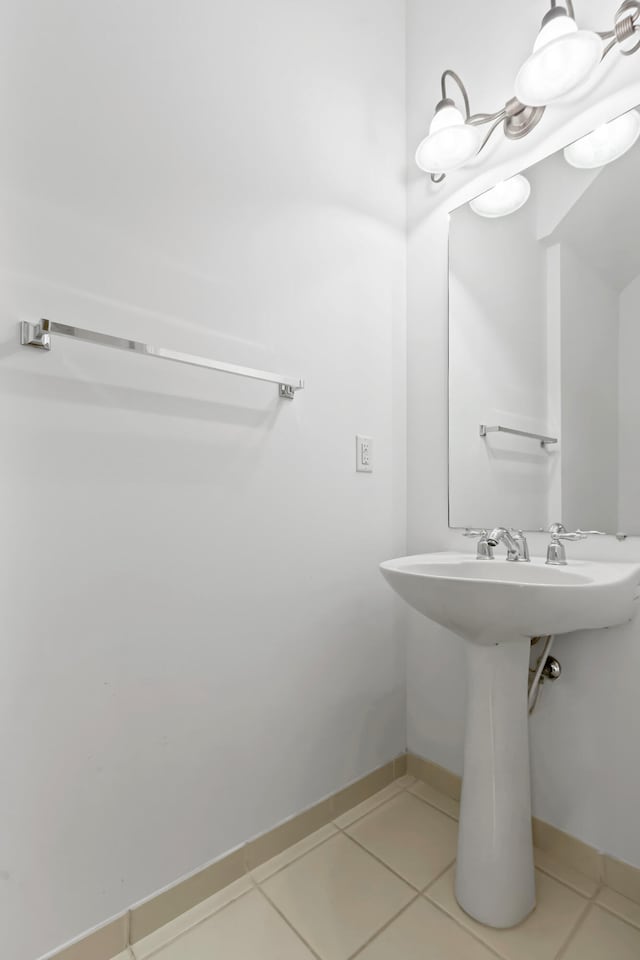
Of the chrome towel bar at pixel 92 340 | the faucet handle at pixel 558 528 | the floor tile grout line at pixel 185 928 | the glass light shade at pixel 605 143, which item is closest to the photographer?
the chrome towel bar at pixel 92 340

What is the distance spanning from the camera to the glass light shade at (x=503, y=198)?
1.28 metres

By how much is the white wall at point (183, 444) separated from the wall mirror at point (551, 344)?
274 millimetres

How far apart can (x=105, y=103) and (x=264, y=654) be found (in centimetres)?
125

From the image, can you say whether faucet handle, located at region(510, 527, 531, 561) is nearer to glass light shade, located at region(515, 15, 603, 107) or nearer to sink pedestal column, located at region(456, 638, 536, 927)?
sink pedestal column, located at region(456, 638, 536, 927)

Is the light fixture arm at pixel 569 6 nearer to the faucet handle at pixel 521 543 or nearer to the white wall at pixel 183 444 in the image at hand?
the white wall at pixel 183 444

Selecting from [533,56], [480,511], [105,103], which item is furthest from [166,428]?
[533,56]

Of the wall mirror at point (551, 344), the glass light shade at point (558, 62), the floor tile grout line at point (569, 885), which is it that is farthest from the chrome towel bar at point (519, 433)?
the floor tile grout line at point (569, 885)

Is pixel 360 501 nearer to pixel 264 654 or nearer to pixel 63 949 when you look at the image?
pixel 264 654

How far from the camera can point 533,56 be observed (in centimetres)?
108

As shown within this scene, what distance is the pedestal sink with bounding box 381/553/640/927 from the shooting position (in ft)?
3.01

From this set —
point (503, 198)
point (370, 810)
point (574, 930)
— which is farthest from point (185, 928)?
point (503, 198)

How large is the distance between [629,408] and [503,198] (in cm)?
70

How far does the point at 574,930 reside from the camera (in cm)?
99

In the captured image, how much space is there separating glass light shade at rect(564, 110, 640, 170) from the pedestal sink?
0.95 metres
